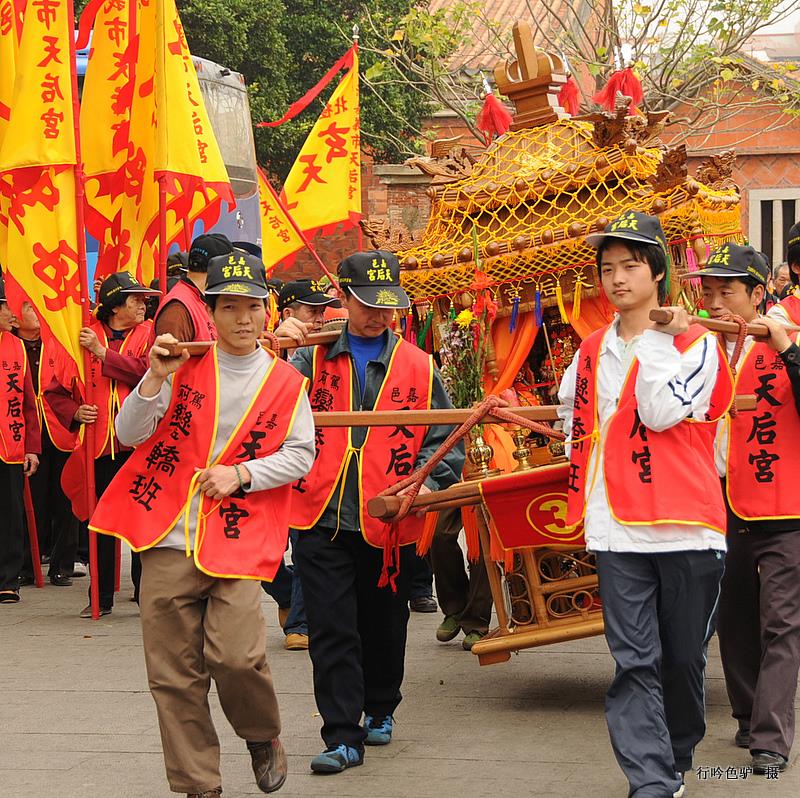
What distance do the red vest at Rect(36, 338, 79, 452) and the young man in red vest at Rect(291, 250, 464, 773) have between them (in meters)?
3.63

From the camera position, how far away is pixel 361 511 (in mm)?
5414

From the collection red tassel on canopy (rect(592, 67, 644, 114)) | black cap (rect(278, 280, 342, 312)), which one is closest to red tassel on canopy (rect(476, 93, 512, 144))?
red tassel on canopy (rect(592, 67, 644, 114))

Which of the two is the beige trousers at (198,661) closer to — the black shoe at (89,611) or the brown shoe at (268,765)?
the brown shoe at (268,765)

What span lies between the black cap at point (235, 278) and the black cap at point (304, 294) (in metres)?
3.64

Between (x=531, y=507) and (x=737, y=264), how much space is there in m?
1.26

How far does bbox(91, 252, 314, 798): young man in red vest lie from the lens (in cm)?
454

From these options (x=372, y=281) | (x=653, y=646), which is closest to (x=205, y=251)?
(x=372, y=281)

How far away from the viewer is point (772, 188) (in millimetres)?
26875

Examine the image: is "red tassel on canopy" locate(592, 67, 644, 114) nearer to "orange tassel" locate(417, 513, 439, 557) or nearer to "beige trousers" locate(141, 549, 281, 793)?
"orange tassel" locate(417, 513, 439, 557)

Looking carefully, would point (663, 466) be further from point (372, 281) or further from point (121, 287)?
point (121, 287)

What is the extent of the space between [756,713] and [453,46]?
14.9 meters

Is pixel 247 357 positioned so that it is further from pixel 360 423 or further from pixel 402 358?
pixel 402 358

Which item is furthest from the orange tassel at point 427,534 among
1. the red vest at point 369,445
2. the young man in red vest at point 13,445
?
the young man in red vest at point 13,445

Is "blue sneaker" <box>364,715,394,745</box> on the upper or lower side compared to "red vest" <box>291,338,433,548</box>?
lower
